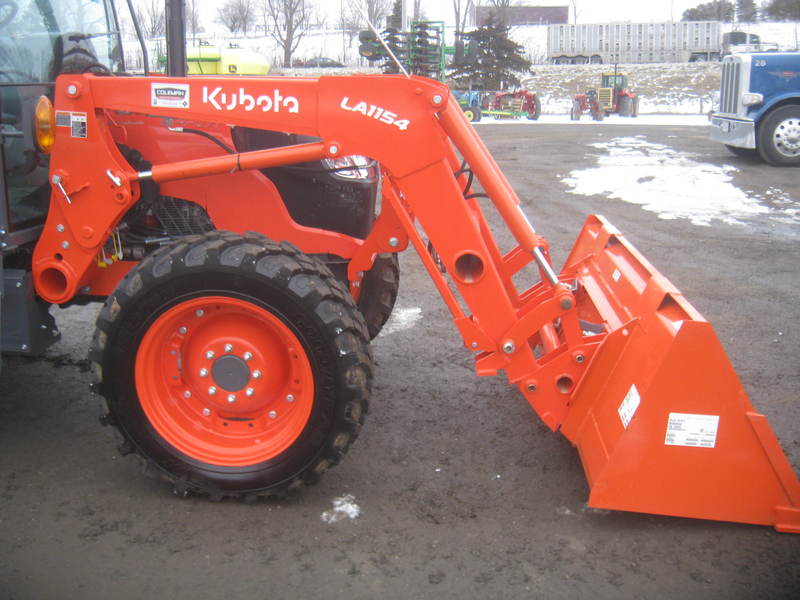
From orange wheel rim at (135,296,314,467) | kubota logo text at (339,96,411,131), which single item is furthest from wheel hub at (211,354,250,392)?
kubota logo text at (339,96,411,131)

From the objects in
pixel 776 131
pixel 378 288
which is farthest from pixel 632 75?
pixel 378 288

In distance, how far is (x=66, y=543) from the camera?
3045 mm

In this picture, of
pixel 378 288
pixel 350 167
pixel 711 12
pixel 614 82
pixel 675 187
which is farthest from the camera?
pixel 711 12

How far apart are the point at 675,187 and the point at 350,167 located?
29.3ft

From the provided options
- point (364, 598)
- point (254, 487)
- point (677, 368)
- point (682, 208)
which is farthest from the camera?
point (682, 208)

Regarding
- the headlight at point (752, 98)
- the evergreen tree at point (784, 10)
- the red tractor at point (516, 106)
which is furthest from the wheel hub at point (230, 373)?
the evergreen tree at point (784, 10)

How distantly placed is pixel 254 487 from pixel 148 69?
2793 mm

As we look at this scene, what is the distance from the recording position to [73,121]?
11.0 feet

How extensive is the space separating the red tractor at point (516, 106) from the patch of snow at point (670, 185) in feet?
46.1

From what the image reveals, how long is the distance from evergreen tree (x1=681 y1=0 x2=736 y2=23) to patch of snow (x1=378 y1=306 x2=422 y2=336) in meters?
64.9

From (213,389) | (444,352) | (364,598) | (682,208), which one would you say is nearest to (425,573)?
(364,598)

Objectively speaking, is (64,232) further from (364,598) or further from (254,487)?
(364,598)

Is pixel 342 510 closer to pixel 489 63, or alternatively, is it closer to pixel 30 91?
pixel 30 91

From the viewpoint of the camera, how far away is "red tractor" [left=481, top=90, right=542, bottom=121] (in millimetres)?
29114
